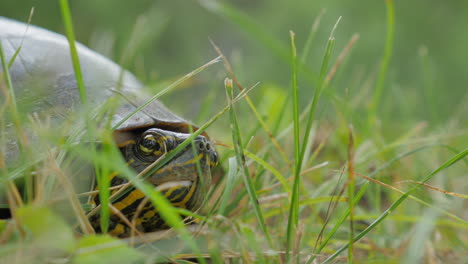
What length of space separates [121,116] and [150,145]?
0.37 ft

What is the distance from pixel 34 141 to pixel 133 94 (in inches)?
13.1

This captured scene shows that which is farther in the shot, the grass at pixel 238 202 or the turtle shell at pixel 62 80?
the turtle shell at pixel 62 80

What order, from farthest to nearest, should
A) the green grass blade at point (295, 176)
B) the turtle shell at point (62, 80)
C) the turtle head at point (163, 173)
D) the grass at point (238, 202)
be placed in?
1. the turtle shell at point (62, 80)
2. the turtle head at point (163, 173)
3. the green grass blade at point (295, 176)
4. the grass at point (238, 202)

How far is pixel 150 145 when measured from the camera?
98 cm

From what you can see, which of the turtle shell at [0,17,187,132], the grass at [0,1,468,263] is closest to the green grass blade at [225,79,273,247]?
Result: the grass at [0,1,468,263]

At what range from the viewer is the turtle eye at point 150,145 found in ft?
3.22

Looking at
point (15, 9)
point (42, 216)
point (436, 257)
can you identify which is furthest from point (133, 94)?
point (15, 9)

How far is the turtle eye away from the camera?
3.22 ft

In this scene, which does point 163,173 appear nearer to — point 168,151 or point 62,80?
point 168,151

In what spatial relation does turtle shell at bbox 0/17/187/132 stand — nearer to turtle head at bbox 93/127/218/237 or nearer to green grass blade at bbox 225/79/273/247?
turtle head at bbox 93/127/218/237

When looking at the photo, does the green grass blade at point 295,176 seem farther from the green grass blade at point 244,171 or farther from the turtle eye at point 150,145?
the turtle eye at point 150,145

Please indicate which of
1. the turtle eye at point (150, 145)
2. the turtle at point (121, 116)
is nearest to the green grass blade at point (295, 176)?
the turtle at point (121, 116)

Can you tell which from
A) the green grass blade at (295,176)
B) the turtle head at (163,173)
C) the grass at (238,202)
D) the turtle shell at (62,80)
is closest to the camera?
the grass at (238,202)

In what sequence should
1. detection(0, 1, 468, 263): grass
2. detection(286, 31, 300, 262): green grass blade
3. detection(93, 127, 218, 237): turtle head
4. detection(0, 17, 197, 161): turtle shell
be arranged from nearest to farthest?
detection(0, 1, 468, 263): grass
detection(286, 31, 300, 262): green grass blade
detection(93, 127, 218, 237): turtle head
detection(0, 17, 197, 161): turtle shell
